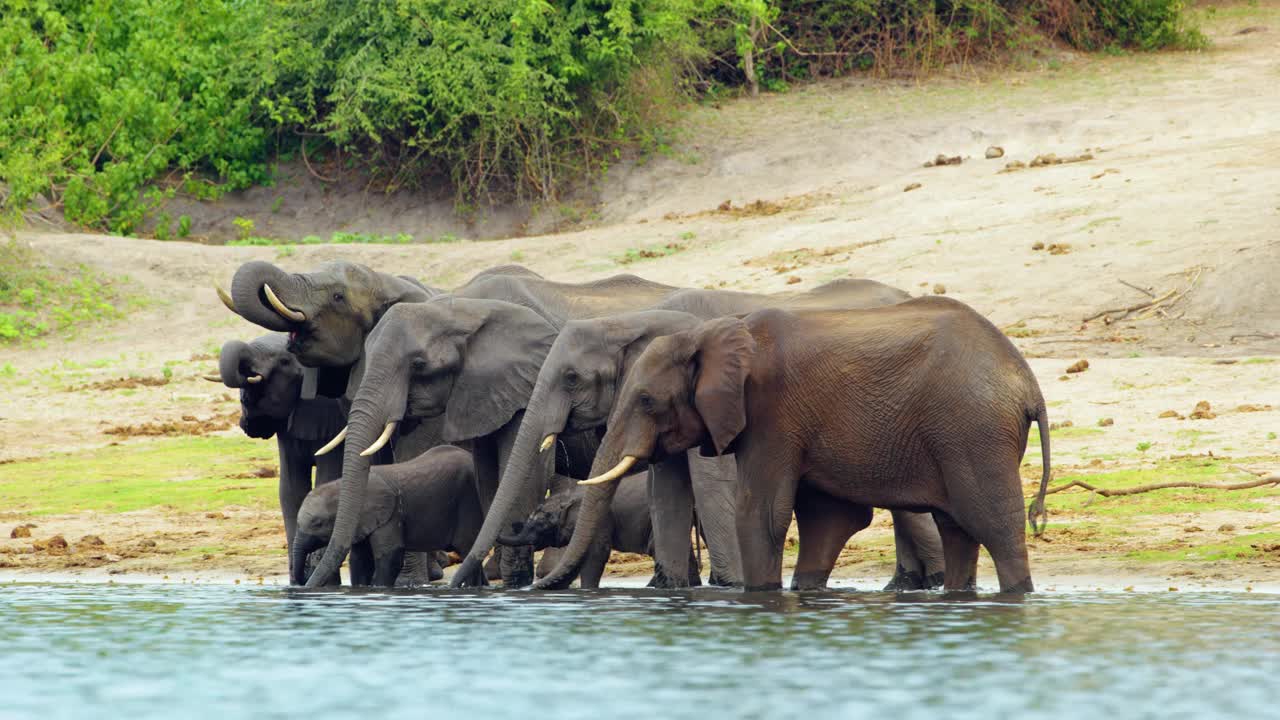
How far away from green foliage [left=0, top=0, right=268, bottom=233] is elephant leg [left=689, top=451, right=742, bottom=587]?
16.3 meters

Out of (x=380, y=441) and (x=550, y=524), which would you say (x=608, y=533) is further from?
(x=380, y=441)

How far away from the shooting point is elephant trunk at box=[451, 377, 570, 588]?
10094 millimetres

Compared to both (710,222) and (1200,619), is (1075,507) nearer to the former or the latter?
(1200,619)

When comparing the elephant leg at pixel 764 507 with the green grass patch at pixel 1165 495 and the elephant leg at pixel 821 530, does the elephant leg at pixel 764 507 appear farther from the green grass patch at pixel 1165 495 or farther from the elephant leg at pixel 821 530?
the green grass patch at pixel 1165 495

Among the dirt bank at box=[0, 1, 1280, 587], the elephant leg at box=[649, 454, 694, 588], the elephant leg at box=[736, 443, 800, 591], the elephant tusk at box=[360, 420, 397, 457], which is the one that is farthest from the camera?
the dirt bank at box=[0, 1, 1280, 587]

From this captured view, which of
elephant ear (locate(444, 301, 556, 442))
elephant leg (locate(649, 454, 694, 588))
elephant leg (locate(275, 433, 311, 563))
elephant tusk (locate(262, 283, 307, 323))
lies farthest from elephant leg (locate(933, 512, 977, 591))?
elephant leg (locate(275, 433, 311, 563))

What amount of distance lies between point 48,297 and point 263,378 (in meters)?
11.1

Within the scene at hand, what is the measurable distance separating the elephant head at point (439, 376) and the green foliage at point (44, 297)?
11.0 metres

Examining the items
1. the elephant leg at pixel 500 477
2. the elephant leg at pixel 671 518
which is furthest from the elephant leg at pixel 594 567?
the elephant leg at pixel 671 518

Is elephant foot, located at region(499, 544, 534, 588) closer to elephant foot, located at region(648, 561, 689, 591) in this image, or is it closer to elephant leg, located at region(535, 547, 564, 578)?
elephant leg, located at region(535, 547, 564, 578)

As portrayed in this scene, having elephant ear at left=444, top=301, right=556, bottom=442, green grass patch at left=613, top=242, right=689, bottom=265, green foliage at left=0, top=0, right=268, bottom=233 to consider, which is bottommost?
elephant ear at left=444, top=301, right=556, bottom=442

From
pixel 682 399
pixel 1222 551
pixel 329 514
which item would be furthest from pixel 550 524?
pixel 1222 551

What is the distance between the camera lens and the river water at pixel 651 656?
6383 mm

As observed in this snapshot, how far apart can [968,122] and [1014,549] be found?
1792cm
